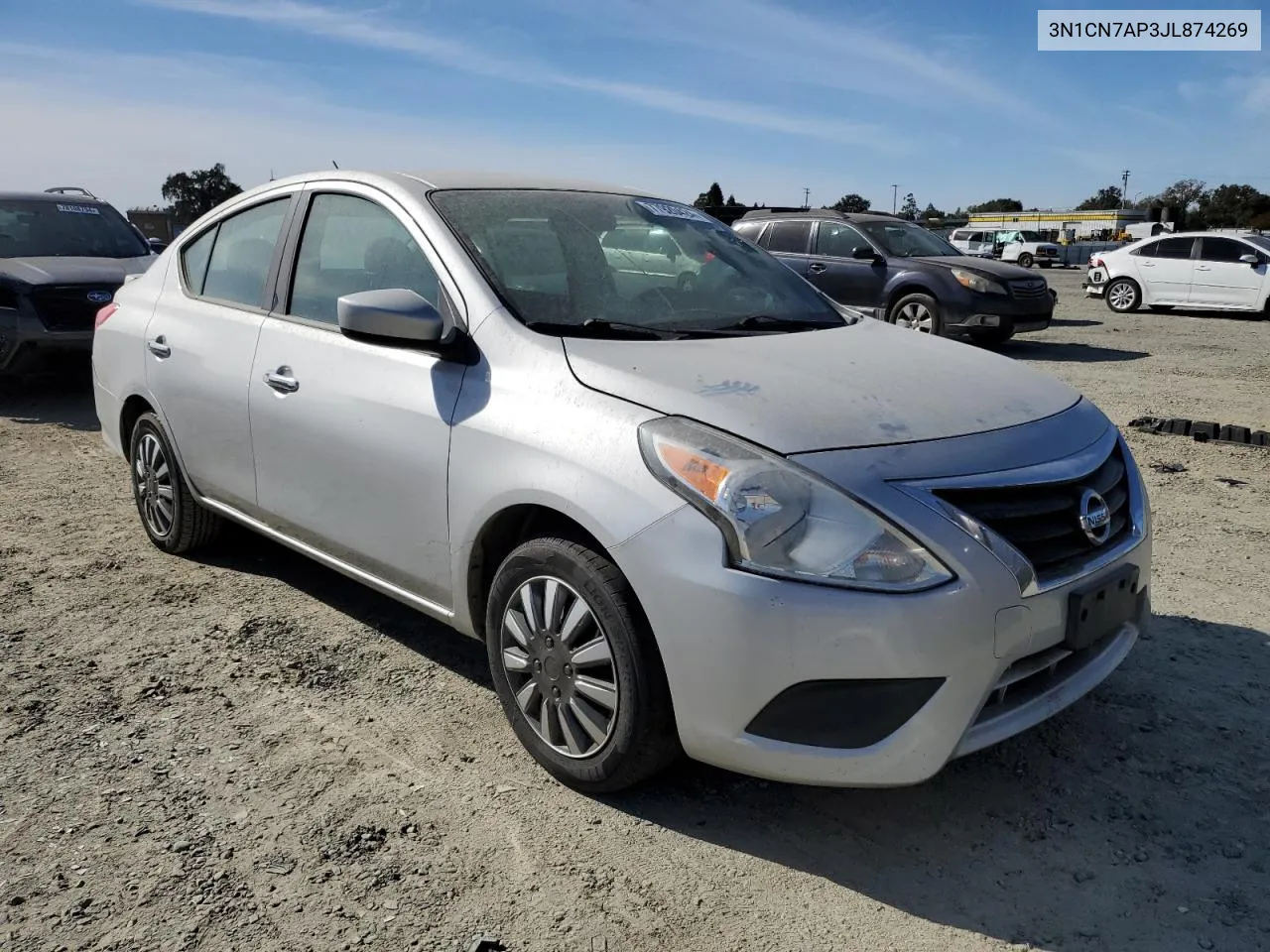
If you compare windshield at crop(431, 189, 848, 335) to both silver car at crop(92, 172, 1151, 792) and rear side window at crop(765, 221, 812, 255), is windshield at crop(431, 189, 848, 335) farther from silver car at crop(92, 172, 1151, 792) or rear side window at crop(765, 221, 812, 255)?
rear side window at crop(765, 221, 812, 255)

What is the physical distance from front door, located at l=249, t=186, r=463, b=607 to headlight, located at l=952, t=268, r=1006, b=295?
9.66 meters

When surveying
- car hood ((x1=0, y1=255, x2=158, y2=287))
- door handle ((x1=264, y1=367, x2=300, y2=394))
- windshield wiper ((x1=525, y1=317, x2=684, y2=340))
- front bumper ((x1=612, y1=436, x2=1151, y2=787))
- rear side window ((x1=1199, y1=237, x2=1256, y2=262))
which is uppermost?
rear side window ((x1=1199, y1=237, x2=1256, y2=262))

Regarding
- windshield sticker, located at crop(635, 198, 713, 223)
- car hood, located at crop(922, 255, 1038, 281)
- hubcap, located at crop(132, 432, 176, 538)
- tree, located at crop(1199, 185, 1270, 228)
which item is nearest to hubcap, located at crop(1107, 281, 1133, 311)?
car hood, located at crop(922, 255, 1038, 281)

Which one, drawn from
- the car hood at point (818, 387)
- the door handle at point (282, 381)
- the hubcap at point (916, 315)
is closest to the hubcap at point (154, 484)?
the door handle at point (282, 381)

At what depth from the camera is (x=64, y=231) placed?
9.71m

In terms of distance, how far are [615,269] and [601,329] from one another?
0.46 m

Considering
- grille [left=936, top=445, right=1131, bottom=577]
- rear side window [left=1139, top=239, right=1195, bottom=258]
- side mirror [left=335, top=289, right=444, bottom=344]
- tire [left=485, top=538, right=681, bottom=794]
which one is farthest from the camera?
rear side window [left=1139, top=239, right=1195, bottom=258]

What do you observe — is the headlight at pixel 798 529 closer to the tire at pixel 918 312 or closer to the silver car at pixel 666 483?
the silver car at pixel 666 483

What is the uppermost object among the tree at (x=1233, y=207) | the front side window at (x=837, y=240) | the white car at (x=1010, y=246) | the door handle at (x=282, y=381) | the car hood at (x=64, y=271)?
the tree at (x=1233, y=207)

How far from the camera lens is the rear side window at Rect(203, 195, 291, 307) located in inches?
160

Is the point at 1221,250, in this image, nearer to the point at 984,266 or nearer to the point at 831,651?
the point at 984,266

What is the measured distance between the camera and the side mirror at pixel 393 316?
3014mm

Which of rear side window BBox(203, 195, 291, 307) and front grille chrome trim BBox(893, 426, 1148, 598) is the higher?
rear side window BBox(203, 195, 291, 307)

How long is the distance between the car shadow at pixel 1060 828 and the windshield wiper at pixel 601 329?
A: 4.26ft
